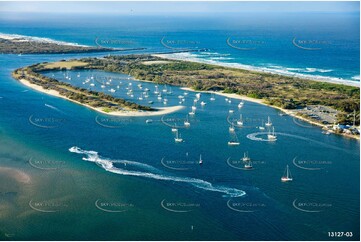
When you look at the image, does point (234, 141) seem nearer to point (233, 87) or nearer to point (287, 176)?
point (287, 176)

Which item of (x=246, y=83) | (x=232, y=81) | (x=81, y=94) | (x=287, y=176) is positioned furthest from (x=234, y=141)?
(x=232, y=81)

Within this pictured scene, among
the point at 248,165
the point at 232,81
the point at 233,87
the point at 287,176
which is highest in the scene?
the point at 232,81

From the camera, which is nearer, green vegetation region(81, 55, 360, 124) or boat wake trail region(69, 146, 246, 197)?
boat wake trail region(69, 146, 246, 197)

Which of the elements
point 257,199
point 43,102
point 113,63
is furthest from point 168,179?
point 113,63

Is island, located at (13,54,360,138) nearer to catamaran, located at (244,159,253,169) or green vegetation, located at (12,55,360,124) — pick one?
green vegetation, located at (12,55,360,124)

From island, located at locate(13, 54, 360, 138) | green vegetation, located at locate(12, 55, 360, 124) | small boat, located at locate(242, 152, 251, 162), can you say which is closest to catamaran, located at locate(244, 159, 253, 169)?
small boat, located at locate(242, 152, 251, 162)

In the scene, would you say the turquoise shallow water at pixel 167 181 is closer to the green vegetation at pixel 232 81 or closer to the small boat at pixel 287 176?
the small boat at pixel 287 176
